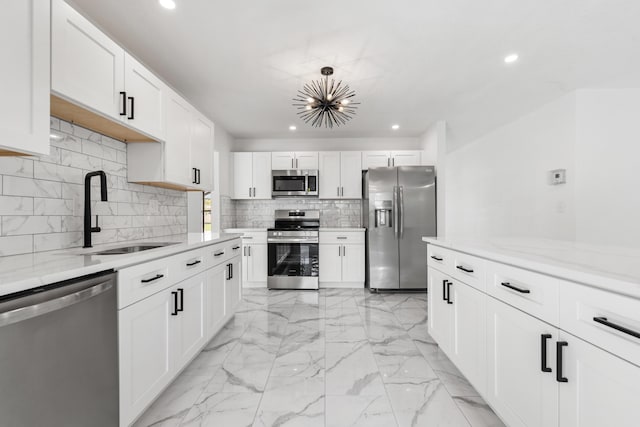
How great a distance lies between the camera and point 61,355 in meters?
0.93

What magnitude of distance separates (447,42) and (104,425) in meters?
3.10

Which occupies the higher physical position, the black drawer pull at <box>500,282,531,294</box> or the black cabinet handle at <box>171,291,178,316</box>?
the black drawer pull at <box>500,282,531,294</box>

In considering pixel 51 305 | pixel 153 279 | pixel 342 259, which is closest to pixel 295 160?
pixel 342 259

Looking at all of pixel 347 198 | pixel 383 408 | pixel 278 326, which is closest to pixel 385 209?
pixel 347 198

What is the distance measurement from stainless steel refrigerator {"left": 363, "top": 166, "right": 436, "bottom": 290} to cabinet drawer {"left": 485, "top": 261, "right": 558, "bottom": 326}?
104 inches

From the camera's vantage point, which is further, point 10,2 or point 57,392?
point 10,2

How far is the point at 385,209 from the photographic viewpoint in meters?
4.04

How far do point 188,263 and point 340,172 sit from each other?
3.14 meters

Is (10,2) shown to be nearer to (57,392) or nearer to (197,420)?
(57,392)

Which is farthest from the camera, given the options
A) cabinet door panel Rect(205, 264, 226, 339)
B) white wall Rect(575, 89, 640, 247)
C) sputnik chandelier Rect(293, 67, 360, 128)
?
white wall Rect(575, 89, 640, 247)

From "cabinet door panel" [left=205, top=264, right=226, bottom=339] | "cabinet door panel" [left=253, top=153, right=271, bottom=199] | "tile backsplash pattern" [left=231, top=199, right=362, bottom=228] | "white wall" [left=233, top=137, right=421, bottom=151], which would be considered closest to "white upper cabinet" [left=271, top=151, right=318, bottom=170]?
"cabinet door panel" [left=253, top=153, right=271, bottom=199]

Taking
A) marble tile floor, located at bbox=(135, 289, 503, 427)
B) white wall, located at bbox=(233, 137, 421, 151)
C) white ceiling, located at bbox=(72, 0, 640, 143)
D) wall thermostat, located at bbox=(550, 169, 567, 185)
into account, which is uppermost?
white ceiling, located at bbox=(72, 0, 640, 143)

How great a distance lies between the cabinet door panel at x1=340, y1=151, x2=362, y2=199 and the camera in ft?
14.8

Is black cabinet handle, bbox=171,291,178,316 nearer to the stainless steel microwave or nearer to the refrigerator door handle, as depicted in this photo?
the stainless steel microwave
